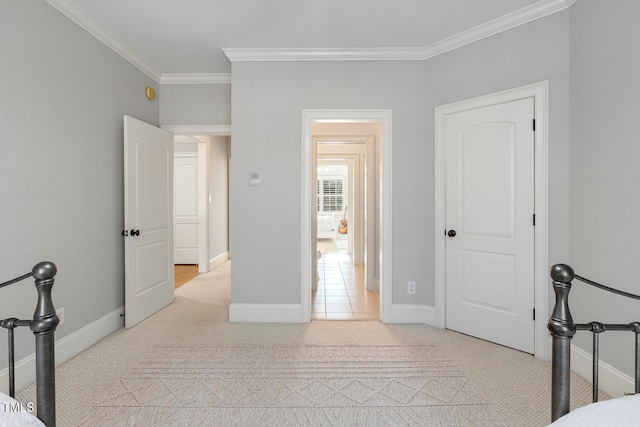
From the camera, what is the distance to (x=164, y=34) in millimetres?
2971

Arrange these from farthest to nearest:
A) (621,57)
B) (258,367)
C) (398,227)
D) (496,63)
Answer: (398,227) → (496,63) → (258,367) → (621,57)

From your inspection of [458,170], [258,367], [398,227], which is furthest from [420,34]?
[258,367]

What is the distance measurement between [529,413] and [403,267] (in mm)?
1583

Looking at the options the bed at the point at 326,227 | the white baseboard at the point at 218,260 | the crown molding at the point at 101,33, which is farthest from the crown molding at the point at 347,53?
the bed at the point at 326,227

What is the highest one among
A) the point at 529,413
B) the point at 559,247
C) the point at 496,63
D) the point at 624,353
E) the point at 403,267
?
the point at 496,63

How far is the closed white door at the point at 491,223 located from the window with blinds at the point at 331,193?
303 inches

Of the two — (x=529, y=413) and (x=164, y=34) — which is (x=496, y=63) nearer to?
(x=529, y=413)

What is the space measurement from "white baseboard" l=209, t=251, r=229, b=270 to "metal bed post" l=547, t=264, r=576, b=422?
18.1ft

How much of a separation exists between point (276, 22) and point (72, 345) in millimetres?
3046

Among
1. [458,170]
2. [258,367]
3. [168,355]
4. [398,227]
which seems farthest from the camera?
[398,227]

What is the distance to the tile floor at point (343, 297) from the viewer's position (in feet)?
11.9

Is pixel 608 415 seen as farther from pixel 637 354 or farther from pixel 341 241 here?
pixel 341 241

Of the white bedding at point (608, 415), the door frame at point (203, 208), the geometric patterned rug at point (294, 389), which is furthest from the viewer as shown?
the door frame at point (203, 208)

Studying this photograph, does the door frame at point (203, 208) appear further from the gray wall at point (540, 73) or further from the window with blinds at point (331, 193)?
the window with blinds at point (331, 193)
